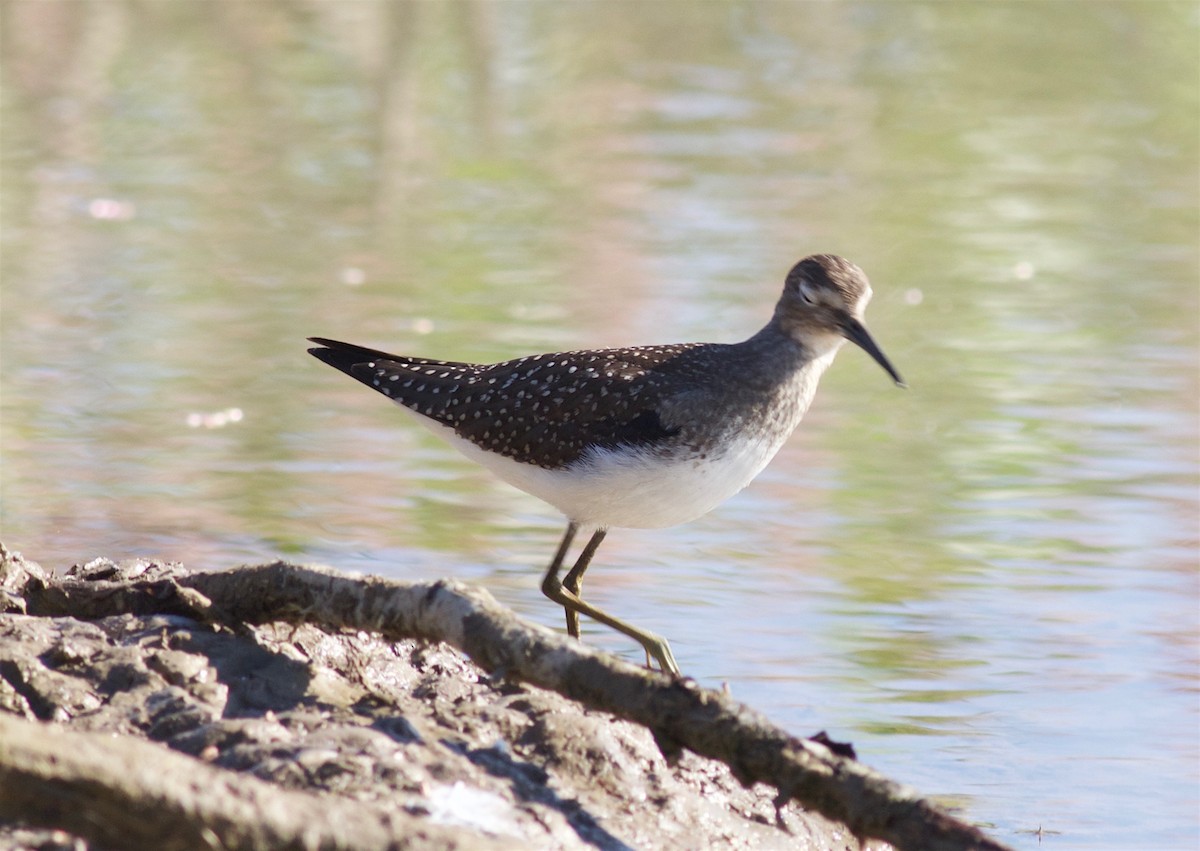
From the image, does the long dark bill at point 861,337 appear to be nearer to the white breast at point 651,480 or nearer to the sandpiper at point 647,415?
the sandpiper at point 647,415

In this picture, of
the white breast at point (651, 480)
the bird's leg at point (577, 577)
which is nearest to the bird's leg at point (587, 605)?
the bird's leg at point (577, 577)

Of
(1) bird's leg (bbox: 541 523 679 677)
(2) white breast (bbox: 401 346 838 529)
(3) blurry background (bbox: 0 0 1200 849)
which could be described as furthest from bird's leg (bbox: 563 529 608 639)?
(3) blurry background (bbox: 0 0 1200 849)

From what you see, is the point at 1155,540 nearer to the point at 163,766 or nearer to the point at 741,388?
the point at 741,388

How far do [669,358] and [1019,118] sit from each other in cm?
1354

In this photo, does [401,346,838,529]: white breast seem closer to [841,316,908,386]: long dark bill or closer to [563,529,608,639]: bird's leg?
[563,529,608,639]: bird's leg

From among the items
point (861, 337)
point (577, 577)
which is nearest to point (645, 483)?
point (577, 577)

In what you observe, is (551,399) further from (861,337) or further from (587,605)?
(861,337)

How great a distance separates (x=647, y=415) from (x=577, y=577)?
831 millimetres

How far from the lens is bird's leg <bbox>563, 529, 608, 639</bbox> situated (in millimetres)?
6844

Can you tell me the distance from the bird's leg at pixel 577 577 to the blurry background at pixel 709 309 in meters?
0.55

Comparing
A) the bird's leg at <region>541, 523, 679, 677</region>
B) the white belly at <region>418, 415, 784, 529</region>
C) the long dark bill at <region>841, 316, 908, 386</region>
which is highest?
the long dark bill at <region>841, 316, 908, 386</region>

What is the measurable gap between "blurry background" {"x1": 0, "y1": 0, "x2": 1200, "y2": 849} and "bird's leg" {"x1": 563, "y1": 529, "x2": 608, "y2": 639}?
546 mm

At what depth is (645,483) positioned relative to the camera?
639 cm

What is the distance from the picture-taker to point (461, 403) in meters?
6.96
